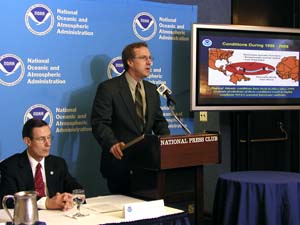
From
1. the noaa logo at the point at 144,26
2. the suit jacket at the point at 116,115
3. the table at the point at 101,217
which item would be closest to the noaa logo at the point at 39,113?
the suit jacket at the point at 116,115

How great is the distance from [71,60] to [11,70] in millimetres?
466

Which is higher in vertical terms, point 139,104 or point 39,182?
point 139,104

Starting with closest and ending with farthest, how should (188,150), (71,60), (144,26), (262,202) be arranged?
(188,150), (262,202), (71,60), (144,26)

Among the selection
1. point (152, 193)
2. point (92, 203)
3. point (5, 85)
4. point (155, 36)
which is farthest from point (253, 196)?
point (5, 85)

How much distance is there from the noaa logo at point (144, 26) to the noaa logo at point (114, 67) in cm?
28

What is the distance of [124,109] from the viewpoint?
3.44 meters

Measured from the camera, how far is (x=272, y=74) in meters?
4.38

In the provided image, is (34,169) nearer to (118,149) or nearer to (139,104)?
(118,149)

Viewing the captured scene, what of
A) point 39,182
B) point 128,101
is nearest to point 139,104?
point 128,101

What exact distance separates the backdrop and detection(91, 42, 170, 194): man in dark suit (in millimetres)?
339

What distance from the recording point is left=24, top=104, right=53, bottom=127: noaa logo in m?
3.54

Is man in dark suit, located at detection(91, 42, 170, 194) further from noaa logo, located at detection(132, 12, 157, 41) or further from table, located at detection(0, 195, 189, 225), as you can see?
table, located at detection(0, 195, 189, 225)

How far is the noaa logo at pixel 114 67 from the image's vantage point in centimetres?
389

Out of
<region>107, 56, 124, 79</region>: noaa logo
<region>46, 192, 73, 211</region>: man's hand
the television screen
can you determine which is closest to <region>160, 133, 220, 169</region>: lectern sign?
<region>46, 192, 73, 211</region>: man's hand
